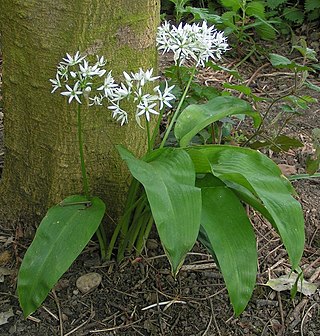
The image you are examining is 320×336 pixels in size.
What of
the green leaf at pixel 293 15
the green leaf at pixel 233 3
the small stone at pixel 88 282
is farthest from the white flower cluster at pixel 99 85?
the green leaf at pixel 293 15

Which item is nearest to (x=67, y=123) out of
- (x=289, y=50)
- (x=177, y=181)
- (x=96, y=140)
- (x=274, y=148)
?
(x=96, y=140)

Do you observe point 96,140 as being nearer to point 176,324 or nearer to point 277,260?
point 176,324

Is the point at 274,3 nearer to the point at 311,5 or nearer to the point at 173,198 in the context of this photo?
the point at 311,5

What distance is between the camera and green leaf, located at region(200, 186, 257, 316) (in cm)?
149

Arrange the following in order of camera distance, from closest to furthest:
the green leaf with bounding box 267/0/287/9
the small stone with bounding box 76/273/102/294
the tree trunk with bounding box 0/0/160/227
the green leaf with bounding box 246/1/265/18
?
the tree trunk with bounding box 0/0/160/227 < the small stone with bounding box 76/273/102/294 < the green leaf with bounding box 246/1/265/18 < the green leaf with bounding box 267/0/287/9

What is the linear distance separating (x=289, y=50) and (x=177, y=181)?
2078mm

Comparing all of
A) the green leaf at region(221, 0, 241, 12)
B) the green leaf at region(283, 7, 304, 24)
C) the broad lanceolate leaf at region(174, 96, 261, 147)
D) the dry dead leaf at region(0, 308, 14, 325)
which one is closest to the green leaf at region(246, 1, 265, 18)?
the green leaf at region(221, 0, 241, 12)

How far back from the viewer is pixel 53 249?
1530 mm

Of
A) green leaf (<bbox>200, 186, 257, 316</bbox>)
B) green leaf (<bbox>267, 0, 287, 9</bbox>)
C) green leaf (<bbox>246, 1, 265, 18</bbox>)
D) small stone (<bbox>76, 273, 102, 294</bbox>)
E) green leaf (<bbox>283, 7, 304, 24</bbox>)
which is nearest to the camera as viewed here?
green leaf (<bbox>200, 186, 257, 316</bbox>)

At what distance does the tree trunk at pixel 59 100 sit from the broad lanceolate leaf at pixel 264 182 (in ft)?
0.96

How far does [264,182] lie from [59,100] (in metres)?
0.59

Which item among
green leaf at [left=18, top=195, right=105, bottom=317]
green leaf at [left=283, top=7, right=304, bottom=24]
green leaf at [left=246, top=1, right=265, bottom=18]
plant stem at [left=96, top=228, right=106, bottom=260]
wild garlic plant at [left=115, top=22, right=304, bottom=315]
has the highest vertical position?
green leaf at [left=246, top=1, right=265, bottom=18]

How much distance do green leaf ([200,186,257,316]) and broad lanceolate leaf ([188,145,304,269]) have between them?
6 cm

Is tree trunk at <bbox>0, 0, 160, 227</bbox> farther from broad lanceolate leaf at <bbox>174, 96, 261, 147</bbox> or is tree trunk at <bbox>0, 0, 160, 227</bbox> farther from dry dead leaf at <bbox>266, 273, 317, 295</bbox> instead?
dry dead leaf at <bbox>266, 273, 317, 295</bbox>
